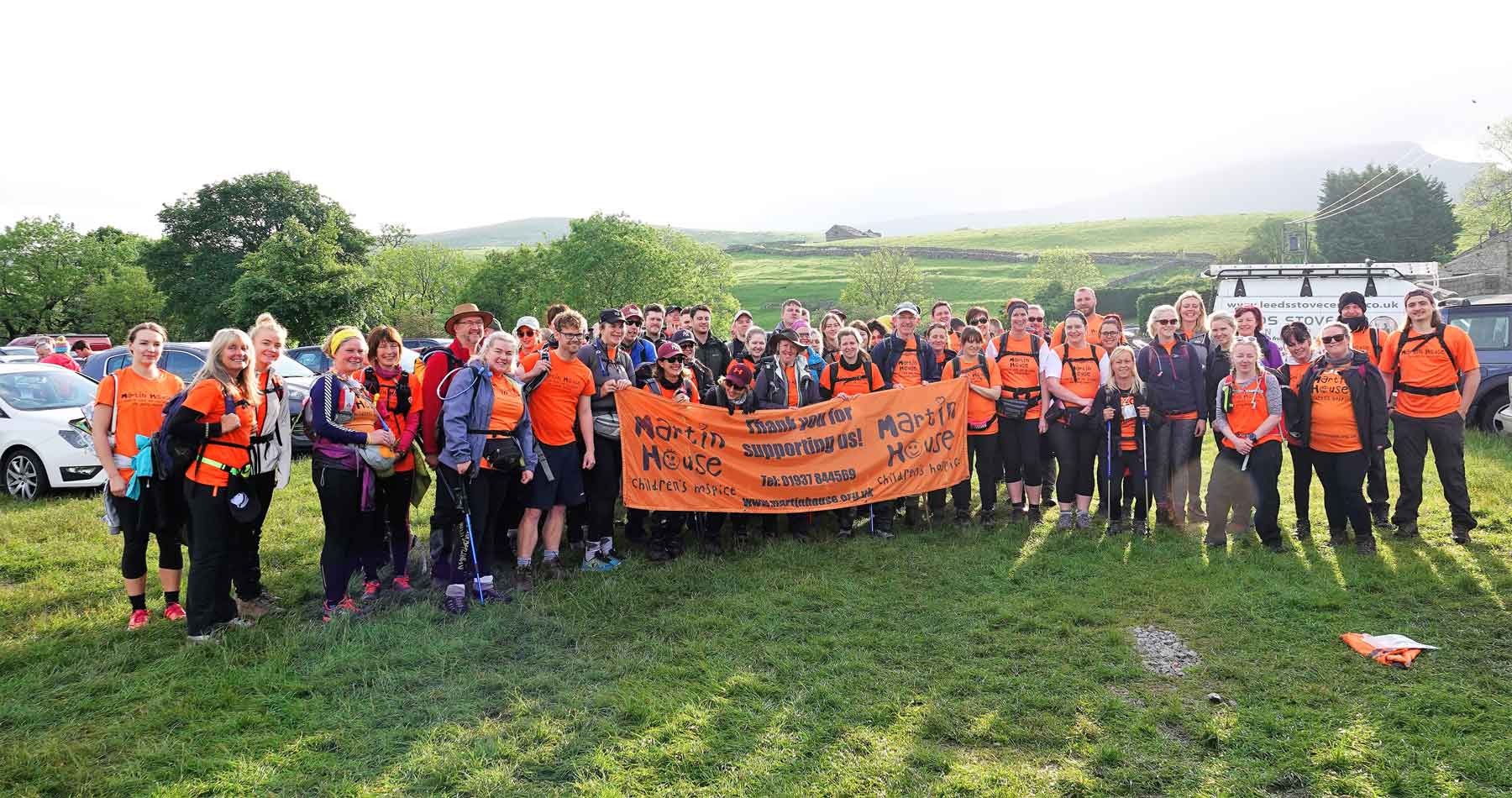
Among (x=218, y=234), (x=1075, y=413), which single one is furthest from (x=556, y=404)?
(x=218, y=234)

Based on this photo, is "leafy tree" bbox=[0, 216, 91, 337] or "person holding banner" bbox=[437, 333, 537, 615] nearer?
"person holding banner" bbox=[437, 333, 537, 615]

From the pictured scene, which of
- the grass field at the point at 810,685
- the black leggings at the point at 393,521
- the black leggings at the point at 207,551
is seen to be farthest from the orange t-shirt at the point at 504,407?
the black leggings at the point at 207,551

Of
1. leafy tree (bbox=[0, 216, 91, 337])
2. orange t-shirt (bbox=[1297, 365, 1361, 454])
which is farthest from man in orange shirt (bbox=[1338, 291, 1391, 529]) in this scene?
leafy tree (bbox=[0, 216, 91, 337])

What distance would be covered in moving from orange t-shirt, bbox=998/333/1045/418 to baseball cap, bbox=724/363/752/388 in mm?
2548

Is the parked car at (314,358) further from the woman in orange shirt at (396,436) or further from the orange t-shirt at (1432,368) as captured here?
the orange t-shirt at (1432,368)

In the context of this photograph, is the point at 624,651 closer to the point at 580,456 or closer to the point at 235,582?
the point at 580,456

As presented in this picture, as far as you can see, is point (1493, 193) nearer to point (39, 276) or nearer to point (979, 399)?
point (979, 399)

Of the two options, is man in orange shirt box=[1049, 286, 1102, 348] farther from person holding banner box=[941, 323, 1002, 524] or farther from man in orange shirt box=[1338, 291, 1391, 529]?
man in orange shirt box=[1338, 291, 1391, 529]

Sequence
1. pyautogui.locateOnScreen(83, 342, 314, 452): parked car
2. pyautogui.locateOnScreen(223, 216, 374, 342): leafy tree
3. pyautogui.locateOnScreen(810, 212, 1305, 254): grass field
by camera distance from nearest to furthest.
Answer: pyautogui.locateOnScreen(83, 342, 314, 452): parked car → pyautogui.locateOnScreen(223, 216, 374, 342): leafy tree → pyautogui.locateOnScreen(810, 212, 1305, 254): grass field

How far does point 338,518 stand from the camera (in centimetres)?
595

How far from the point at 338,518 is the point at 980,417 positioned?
18.8 feet

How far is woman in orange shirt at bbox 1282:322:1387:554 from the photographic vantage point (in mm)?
7137

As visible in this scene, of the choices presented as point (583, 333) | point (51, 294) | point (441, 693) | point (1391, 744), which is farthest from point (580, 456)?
point (51, 294)

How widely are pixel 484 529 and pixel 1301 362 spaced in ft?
23.2
